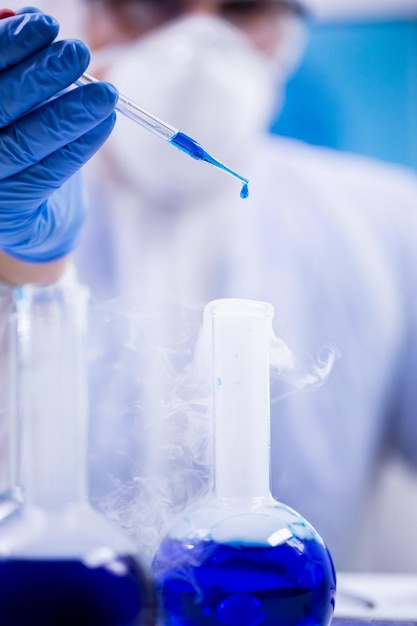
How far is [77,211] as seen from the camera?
109 cm

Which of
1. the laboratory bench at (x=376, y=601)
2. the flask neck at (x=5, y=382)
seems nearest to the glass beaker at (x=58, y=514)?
the flask neck at (x=5, y=382)

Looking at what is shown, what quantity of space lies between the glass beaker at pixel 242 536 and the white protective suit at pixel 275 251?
87cm

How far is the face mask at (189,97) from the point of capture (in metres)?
1.66

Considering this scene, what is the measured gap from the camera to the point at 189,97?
168cm

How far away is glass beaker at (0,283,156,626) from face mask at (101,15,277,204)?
1125 millimetres

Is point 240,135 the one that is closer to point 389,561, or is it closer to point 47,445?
point 389,561

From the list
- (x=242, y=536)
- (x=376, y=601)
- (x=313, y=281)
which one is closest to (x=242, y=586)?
(x=242, y=536)

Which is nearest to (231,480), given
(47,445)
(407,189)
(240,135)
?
(47,445)

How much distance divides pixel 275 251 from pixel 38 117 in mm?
1103

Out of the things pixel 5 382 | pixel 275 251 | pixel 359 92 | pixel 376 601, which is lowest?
pixel 376 601

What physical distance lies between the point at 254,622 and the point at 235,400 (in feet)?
0.60

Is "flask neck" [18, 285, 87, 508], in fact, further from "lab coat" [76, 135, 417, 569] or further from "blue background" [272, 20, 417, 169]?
"blue background" [272, 20, 417, 169]

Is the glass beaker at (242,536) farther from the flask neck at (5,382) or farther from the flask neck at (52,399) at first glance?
the flask neck at (5,382)

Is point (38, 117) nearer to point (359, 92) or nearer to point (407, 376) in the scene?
point (407, 376)
